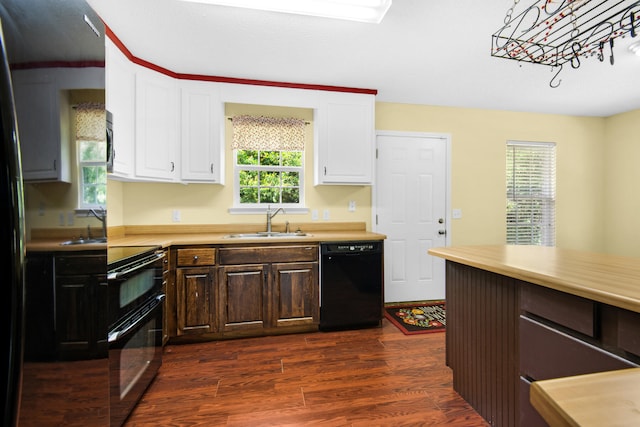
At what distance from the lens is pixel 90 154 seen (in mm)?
769

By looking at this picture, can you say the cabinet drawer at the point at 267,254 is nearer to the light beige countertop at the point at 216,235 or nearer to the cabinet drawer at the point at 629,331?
the light beige countertop at the point at 216,235

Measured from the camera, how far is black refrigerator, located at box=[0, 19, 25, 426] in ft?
1.43

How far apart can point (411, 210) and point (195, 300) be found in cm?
264

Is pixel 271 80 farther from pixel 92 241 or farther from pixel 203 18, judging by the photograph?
pixel 92 241

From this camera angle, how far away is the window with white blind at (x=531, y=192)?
13.2ft

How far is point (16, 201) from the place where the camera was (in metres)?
0.45

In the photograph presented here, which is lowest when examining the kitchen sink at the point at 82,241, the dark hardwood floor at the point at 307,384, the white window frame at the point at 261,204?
the dark hardwood floor at the point at 307,384

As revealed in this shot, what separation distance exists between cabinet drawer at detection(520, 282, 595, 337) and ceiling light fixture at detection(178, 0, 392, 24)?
188 centimetres

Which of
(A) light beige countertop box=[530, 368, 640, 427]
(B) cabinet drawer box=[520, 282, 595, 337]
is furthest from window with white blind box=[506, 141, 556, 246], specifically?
(A) light beige countertop box=[530, 368, 640, 427]

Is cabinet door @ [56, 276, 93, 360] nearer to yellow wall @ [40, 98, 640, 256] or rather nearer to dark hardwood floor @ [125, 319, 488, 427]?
dark hardwood floor @ [125, 319, 488, 427]

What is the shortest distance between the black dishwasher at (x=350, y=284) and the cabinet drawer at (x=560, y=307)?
159 cm

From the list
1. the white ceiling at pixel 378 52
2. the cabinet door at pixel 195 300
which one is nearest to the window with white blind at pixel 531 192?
the white ceiling at pixel 378 52

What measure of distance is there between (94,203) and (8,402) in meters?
0.50

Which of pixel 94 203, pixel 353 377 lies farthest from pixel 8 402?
pixel 353 377
